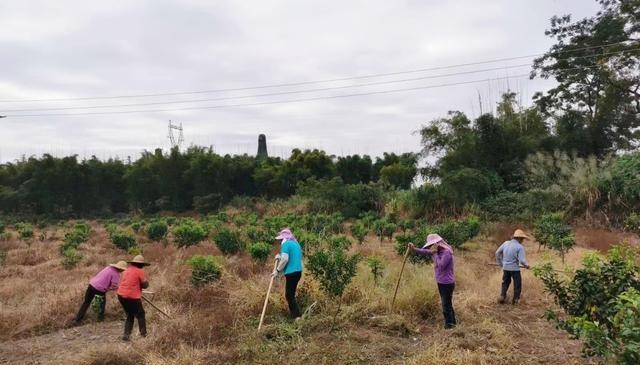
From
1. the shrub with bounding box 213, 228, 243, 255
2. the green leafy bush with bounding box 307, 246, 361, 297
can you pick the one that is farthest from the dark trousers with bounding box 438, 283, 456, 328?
the shrub with bounding box 213, 228, 243, 255

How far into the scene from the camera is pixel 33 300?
972cm

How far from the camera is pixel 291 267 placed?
7.62 meters

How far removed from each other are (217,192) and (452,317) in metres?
34.2

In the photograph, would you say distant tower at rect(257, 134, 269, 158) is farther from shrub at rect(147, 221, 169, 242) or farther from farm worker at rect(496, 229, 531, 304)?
farm worker at rect(496, 229, 531, 304)

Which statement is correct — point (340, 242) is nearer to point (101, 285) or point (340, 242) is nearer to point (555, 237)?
point (555, 237)

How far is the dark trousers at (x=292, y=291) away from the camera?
765 centimetres

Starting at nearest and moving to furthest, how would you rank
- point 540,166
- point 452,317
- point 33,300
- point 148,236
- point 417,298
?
point 452,317 → point 417,298 → point 33,300 → point 148,236 → point 540,166

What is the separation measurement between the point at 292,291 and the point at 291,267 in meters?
0.39

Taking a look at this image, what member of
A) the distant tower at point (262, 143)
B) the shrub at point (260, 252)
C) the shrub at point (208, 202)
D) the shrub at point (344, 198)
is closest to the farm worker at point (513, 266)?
the shrub at point (260, 252)

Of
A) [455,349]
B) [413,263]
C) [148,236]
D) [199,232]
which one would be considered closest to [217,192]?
[148,236]

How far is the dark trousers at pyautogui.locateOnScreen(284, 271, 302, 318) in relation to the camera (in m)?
7.65

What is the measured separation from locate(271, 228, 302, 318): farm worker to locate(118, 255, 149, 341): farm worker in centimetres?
205

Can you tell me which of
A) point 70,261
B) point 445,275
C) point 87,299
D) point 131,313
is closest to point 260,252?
point 87,299

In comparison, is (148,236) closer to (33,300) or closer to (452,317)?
(33,300)
